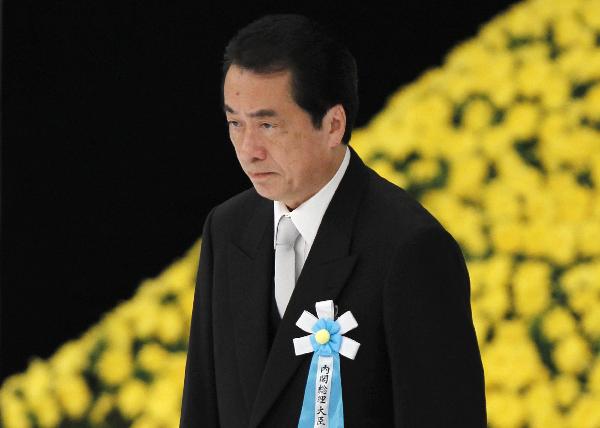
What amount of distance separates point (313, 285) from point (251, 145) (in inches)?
10.2

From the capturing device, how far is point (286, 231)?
7.38ft

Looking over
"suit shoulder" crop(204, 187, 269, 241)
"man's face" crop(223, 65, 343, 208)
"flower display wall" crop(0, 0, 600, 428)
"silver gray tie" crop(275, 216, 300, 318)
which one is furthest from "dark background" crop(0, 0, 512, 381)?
"man's face" crop(223, 65, 343, 208)

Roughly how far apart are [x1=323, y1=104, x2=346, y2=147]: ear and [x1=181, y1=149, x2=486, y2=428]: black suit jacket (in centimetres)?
10

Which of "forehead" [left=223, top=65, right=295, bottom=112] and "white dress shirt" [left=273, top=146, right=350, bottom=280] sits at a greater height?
"forehead" [left=223, top=65, right=295, bottom=112]

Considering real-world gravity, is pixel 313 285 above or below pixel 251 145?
below

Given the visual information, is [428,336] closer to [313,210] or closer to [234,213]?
[313,210]

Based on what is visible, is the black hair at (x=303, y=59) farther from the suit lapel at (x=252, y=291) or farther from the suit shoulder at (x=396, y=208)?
the suit lapel at (x=252, y=291)

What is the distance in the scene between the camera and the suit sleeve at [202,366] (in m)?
2.35

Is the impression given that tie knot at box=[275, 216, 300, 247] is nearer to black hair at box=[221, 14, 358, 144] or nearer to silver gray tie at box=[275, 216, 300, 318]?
silver gray tie at box=[275, 216, 300, 318]

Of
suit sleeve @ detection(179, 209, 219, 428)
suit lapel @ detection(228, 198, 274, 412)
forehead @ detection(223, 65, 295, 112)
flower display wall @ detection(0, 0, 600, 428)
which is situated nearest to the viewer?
forehead @ detection(223, 65, 295, 112)

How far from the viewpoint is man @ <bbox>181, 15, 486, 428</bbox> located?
210 centimetres

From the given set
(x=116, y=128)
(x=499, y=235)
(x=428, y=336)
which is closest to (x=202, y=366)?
(x=428, y=336)

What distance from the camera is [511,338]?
3912mm

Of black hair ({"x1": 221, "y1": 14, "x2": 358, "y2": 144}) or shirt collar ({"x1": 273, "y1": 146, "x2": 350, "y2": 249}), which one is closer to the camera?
black hair ({"x1": 221, "y1": 14, "x2": 358, "y2": 144})
